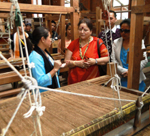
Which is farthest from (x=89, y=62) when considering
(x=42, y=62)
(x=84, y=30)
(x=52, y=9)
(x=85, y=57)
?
(x=52, y=9)

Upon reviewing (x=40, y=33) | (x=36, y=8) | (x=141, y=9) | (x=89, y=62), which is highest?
(x=36, y=8)

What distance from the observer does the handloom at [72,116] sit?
27.4 inches

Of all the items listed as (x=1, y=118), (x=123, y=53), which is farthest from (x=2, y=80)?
(x=123, y=53)

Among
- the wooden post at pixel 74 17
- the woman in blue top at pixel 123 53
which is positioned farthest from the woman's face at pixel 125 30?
the wooden post at pixel 74 17

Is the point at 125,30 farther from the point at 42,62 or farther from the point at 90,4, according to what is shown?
the point at 90,4

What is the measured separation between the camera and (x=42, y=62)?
4.24ft

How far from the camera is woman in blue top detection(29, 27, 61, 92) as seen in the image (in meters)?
1.24

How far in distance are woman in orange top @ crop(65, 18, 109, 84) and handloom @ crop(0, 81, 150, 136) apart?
20.9 inches

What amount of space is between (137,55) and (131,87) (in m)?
0.26

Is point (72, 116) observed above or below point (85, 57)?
below

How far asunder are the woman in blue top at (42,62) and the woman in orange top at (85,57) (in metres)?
0.28

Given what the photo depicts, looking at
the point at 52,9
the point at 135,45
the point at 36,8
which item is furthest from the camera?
the point at 52,9

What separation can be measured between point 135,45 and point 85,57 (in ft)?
1.86

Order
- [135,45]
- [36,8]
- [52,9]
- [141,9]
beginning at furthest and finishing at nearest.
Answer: [52,9], [36,8], [135,45], [141,9]
